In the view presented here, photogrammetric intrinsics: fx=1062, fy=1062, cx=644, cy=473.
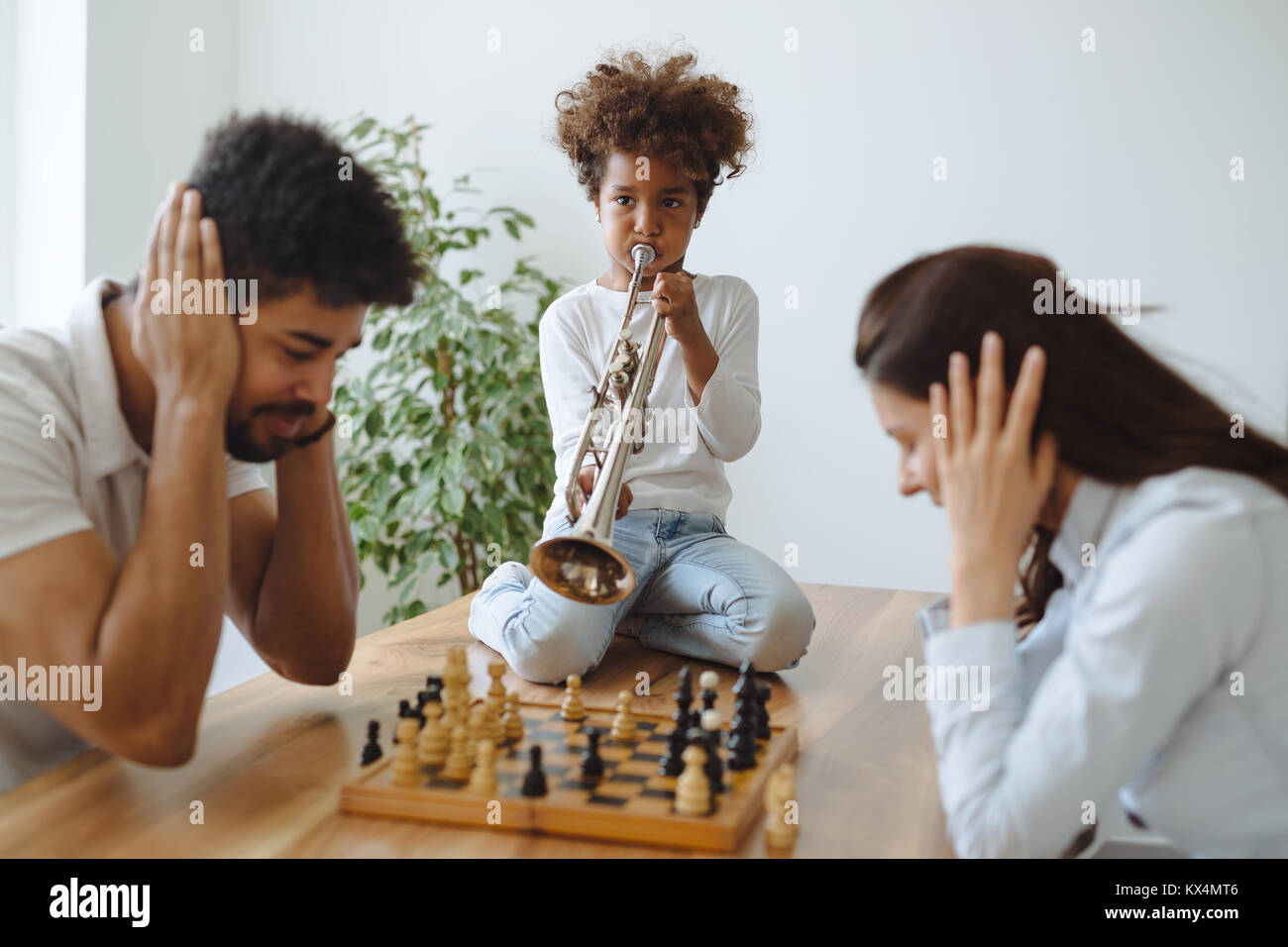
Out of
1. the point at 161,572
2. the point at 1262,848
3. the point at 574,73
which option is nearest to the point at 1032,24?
the point at 574,73

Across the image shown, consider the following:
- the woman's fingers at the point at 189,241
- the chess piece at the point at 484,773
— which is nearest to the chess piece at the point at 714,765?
the chess piece at the point at 484,773

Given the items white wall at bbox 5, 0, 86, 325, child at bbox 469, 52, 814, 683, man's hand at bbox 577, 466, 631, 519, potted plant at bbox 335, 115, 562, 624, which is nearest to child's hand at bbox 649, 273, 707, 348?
child at bbox 469, 52, 814, 683

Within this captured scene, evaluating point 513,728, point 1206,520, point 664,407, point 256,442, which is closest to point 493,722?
point 513,728

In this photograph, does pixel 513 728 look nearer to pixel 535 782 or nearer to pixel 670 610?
pixel 535 782

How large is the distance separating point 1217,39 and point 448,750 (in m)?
2.84

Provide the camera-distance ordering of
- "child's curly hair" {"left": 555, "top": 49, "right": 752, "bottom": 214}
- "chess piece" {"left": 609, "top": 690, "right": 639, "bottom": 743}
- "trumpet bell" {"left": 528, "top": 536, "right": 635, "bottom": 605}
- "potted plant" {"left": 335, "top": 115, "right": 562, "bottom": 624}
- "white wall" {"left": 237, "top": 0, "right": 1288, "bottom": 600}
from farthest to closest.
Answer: "potted plant" {"left": 335, "top": 115, "right": 562, "bottom": 624}
"white wall" {"left": 237, "top": 0, "right": 1288, "bottom": 600}
"child's curly hair" {"left": 555, "top": 49, "right": 752, "bottom": 214}
"trumpet bell" {"left": 528, "top": 536, "right": 635, "bottom": 605}
"chess piece" {"left": 609, "top": 690, "right": 639, "bottom": 743}

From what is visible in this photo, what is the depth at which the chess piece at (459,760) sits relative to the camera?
1150mm

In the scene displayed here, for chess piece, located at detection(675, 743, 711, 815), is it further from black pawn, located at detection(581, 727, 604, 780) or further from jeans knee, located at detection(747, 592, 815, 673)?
jeans knee, located at detection(747, 592, 815, 673)

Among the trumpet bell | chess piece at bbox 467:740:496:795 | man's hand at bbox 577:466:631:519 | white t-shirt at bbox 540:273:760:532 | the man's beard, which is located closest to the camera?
chess piece at bbox 467:740:496:795

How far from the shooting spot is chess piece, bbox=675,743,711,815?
1066 millimetres

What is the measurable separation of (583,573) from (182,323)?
2.02 feet

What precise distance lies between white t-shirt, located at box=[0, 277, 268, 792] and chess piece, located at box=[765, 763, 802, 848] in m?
0.74

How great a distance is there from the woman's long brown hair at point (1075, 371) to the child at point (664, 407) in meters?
0.77

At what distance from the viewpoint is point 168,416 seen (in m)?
1.12
